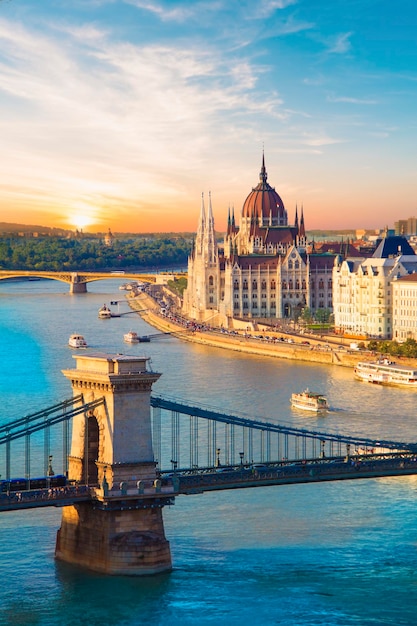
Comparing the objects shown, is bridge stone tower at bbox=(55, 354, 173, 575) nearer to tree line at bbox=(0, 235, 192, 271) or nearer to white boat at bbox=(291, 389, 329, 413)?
Result: white boat at bbox=(291, 389, 329, 413)

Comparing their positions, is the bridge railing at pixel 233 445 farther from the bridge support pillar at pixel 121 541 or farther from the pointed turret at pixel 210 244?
the pointed turret at pixel 210 244

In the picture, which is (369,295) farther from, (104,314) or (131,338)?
(104,314)

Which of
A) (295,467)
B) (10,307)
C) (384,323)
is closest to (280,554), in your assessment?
(295,467)

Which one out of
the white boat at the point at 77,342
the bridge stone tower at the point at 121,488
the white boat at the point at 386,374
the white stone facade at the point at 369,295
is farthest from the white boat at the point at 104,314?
the bridge stone tower at the point at 121,488

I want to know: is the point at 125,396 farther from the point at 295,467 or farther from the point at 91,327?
the point at 91,327

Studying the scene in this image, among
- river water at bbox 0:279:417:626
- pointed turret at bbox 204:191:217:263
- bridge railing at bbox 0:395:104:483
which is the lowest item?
river water at bbox 0:279:417:626

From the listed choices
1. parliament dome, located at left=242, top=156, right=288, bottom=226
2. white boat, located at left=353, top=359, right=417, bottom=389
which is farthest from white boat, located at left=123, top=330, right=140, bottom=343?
parliament dome, located at left=242, top=156, right=288, bottom=226
